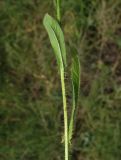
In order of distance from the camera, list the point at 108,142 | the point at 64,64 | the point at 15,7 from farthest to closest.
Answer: the point at 15,7 < the point at 108,142 < the point at 64,64

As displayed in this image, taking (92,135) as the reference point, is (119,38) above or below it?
above

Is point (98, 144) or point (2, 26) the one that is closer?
point (98, 144)

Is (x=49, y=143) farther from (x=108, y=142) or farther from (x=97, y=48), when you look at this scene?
(x=97, y=48)

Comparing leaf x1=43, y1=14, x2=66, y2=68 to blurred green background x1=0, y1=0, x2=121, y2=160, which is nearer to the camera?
leaf x1=43, y1=14, x2=66, y2=68

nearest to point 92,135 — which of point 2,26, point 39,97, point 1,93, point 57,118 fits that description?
point 57,118

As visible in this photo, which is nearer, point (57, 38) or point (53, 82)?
point (57, 38)

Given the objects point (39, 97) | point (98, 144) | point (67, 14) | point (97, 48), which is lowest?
point (98, 144)

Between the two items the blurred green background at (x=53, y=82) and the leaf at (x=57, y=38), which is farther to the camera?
the blurred green background at (x=53, y=82)

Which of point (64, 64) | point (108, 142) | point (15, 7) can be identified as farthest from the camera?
point (15, 7)
